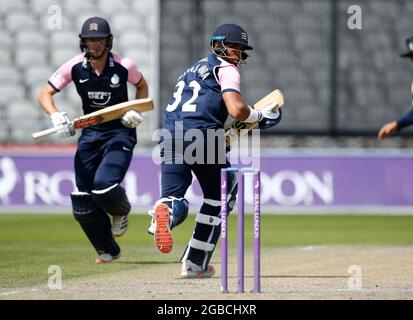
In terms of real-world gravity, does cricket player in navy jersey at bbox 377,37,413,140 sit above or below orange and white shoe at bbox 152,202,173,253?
above

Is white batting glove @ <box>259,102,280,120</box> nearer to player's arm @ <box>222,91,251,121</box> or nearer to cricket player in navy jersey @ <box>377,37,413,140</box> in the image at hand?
player's arm @ <box>222,91,251,121</box>

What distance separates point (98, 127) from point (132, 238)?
3962mm

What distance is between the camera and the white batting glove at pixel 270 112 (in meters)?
8.42

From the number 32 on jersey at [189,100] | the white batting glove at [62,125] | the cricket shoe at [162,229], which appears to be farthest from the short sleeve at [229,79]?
the white batting glove at [62,125]

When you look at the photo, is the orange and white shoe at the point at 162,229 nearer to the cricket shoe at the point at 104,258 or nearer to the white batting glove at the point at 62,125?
the white batting glove at the point at 62,125

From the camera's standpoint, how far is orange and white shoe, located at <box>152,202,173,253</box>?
7824mm

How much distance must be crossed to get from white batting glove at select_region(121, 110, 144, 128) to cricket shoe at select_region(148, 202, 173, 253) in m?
1.74

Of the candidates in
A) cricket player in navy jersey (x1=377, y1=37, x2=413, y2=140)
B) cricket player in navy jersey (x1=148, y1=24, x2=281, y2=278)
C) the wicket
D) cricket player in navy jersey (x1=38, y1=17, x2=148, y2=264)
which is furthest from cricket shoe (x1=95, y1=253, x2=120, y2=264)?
cricket player in navy jersey (x1=377, y1=37, x2=413, y2=140)

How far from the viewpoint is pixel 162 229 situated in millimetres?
7848

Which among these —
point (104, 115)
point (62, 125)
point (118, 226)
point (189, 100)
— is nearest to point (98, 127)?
point (104, 115)

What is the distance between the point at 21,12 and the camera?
19375 mm
